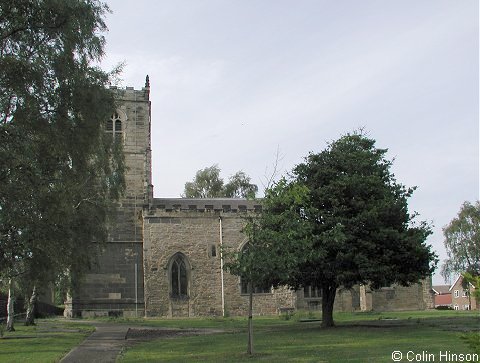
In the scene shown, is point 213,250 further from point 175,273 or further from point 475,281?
point 475,281

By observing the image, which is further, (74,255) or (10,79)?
(74,255)

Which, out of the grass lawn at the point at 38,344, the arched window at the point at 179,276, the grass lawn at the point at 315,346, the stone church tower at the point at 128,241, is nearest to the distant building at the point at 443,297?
the arched window at the point at 179,276

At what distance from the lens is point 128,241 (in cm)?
3850

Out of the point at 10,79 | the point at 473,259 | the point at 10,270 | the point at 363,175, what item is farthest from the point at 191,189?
the point at 10,79

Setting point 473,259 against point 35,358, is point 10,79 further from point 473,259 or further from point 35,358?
point 473,259

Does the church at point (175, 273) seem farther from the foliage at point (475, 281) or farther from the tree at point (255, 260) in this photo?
the foliage at point (475, 281)

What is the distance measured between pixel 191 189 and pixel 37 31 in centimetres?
4674

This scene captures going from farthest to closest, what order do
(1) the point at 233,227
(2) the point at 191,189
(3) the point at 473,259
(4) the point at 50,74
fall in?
(2) the point at 191,189
(3) the point at 473,259
(1) the point at 233,227
(4) the point at 50,74

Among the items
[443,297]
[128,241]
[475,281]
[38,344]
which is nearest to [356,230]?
[38,344]

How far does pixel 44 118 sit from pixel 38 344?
28.4 feet

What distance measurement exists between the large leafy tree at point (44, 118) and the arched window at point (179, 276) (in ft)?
66.9

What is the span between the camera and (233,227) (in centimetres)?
3841

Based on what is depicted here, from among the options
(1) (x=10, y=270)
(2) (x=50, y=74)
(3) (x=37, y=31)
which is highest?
(3) (x=37, y=31)

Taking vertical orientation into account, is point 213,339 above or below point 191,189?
below
